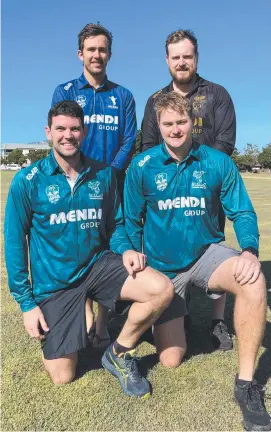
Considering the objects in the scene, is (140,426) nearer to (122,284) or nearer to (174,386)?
(174,386)

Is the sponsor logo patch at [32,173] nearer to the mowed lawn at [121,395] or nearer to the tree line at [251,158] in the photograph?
the mowed lawn at [121,395]

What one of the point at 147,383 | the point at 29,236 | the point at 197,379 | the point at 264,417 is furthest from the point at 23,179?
the point at 264,417

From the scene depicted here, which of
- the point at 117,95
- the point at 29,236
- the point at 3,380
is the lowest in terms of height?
the point at 3,380

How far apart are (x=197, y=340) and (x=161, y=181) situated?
5.64 ft

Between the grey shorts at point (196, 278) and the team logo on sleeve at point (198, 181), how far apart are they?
52cm

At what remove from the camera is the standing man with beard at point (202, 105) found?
14.4 feet

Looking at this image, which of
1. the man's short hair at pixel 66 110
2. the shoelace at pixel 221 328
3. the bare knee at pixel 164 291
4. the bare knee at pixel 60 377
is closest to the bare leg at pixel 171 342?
the bare knee at pixel 164 291

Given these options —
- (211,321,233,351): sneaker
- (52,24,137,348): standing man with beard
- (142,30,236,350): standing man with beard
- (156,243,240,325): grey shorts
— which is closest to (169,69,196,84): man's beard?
(142,30,236,350): standing man with beard

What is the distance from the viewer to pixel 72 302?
3752mm

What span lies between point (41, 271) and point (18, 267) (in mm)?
223

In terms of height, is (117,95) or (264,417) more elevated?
(117,95)

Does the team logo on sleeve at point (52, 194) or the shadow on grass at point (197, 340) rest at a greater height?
the team logo on sleeve at point (52, 194)

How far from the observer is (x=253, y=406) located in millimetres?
3096

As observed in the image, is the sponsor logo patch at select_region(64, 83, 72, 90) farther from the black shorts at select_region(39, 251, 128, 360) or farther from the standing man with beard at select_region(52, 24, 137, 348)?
the black shorts at select_region(39, 251, 128, 360)
